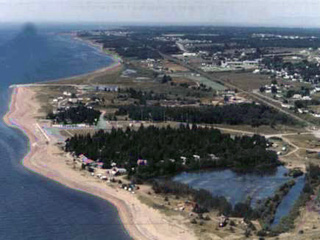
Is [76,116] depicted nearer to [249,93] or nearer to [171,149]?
[171,149]

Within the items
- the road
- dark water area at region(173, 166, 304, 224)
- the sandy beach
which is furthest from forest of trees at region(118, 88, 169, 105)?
dark water area at region(173, 166, 304, 224)

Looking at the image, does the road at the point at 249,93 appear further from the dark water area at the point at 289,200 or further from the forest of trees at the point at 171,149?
the dark water area at the point at 289,200

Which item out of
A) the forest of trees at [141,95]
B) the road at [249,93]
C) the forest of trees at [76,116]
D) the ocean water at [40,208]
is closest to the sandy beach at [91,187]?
the ocean water at [40,208]

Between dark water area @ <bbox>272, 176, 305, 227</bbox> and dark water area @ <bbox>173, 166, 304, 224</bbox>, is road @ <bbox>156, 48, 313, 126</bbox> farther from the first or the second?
dark water area @ <bbox>272, 176, 305, 227</bbox>

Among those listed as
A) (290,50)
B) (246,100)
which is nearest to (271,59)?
(290,50)

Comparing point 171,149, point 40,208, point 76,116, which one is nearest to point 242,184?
point 171,149
